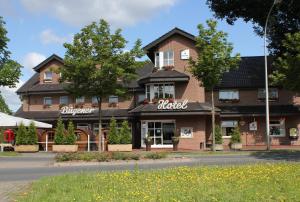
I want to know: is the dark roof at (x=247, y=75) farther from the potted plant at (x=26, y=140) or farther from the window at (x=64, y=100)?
the potted plant at (x=26, y=140)

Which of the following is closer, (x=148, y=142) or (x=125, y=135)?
(x=125, y=135)

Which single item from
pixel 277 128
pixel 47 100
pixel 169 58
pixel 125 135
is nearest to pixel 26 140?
pixel 125 135

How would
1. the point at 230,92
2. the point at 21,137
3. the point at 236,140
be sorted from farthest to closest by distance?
the point at 230,92
the point at 236,140
the point at 21,137

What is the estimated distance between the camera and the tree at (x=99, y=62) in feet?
123

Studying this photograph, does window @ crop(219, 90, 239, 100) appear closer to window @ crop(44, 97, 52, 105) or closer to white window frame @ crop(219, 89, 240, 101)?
white window frame @ crop(219, 89, 240, 101)

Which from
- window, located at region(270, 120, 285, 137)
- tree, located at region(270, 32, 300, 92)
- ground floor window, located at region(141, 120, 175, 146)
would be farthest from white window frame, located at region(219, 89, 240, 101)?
tree, located at region(270, 32, 300, 92)

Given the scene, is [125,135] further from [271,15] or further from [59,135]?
[271,15]

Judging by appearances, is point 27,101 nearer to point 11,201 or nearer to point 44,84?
point 44,84

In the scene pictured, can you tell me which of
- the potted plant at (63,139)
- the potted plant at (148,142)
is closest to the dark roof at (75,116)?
the potted plant at (148,142)

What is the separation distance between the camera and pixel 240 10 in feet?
158

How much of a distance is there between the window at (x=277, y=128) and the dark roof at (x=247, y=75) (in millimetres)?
4012

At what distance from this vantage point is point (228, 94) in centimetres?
4938

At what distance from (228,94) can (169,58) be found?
23.9 ft

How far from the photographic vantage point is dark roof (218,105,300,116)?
45.5 meters
